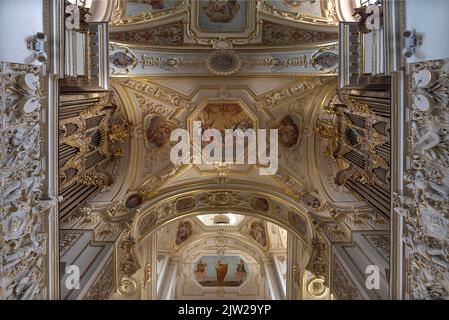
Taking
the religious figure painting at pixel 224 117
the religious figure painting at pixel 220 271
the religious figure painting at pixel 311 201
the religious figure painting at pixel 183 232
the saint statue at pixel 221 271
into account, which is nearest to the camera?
the religious figure painting at pixel 311 201

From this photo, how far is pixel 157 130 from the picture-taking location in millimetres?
13180

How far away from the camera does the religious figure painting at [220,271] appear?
823 inches

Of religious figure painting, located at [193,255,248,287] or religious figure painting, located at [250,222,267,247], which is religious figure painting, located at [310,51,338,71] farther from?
religious figure painting, located at [193,255,248,287]

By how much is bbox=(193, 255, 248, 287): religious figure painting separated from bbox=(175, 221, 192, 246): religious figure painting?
1800 mm

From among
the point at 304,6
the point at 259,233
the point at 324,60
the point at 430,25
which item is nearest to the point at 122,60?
the point at 304,6


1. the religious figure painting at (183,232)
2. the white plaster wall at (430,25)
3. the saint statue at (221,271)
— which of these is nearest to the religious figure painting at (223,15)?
the white plaster wall at (430,25)

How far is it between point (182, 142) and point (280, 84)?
3.86m

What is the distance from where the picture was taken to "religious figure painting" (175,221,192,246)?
63.5 feet

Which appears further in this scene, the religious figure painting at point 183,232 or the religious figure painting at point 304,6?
the religious figure painting at point 183,232

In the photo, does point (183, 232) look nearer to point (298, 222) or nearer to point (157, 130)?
point (157, 130)

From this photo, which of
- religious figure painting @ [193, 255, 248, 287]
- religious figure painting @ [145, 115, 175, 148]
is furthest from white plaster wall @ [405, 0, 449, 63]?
religious figure painting @ [193, 255, 248, 287]

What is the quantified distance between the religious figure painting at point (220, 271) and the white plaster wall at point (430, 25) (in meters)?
16.3

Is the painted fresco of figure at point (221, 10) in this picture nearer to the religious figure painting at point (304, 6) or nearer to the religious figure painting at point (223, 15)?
the religious figure painting at point (223, 15)
